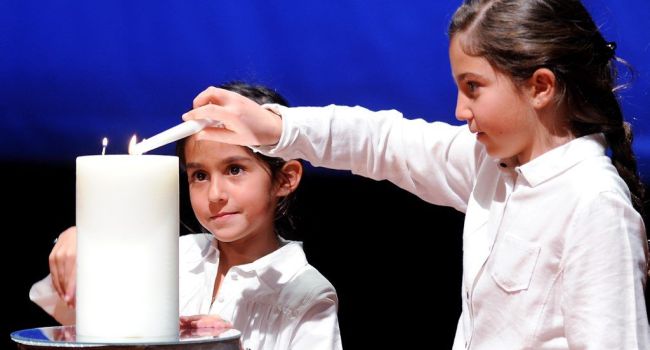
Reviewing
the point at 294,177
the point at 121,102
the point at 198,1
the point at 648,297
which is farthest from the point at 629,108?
the point at 121,102

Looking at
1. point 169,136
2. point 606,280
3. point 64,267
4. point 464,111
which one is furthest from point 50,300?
point 606,280

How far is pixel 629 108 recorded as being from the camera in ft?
5.01

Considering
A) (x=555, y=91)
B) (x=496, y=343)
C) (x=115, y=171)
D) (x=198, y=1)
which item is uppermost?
(x=198, y=1)

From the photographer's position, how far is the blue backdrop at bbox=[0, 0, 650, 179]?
156 cm

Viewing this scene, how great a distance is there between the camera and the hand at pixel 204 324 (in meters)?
0.99

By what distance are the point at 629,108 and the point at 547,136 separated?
0.40m

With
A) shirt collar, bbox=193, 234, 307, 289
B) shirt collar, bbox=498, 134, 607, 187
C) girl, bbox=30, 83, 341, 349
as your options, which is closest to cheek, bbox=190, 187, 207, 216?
girl, bbox=30, 83, 341, 349

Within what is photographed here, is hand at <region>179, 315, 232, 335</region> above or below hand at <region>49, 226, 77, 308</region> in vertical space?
below

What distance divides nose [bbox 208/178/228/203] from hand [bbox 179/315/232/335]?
1.24ft

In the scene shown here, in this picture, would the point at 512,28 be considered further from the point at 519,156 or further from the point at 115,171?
the point at 115,171

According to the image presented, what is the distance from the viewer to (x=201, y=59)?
1.64 m

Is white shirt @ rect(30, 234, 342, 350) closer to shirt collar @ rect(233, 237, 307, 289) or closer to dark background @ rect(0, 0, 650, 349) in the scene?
shirt collar @ rect(233, 237, 307, 289)

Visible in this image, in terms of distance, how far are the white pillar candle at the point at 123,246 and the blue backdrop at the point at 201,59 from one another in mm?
764

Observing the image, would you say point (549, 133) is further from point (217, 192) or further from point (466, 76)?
point (217, 192)
